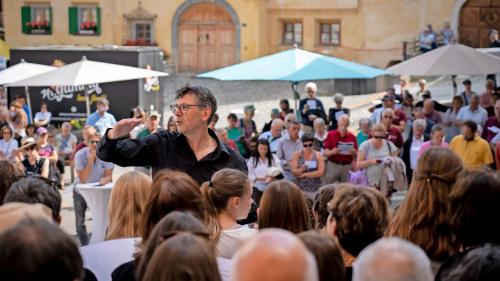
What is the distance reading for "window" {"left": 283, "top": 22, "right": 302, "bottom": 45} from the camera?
40.8 m

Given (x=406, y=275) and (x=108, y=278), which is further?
(x=108, y=278)

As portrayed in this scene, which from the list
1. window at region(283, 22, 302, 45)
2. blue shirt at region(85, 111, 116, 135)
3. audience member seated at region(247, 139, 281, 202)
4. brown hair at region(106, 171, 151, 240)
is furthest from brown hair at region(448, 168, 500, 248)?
window at region(283, 22, 302, 45)

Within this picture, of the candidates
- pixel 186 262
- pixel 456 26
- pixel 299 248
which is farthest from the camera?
pixel 456 26

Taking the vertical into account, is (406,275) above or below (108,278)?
above

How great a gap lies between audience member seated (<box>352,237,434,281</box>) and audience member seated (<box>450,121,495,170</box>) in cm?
1040

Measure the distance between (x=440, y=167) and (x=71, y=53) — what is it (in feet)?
62.9

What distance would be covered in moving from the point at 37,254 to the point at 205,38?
38.2 m

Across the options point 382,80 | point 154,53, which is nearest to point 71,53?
point 154,53

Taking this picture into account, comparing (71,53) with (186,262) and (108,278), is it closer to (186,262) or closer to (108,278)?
(108,278)

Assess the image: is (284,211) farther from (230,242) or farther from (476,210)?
(476,210)

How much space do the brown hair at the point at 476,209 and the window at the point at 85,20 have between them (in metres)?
36.7

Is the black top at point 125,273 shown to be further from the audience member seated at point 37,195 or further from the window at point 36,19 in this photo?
the window at point 36,19

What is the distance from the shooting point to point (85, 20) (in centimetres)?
4150

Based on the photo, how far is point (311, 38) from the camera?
4047 cm
